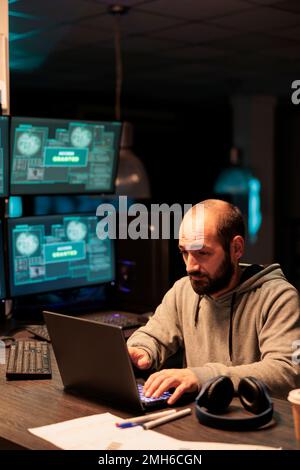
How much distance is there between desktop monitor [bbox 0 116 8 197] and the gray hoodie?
119cm

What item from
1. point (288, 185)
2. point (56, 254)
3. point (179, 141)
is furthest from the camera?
point (179, 141)

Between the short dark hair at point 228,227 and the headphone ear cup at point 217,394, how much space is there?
645mm

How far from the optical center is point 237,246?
2.56 m

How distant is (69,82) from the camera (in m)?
8.16

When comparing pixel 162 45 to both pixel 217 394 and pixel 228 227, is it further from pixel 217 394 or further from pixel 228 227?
pixel 217 394

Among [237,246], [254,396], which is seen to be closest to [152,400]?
[254,396]

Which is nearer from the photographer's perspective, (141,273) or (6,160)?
(6,160)

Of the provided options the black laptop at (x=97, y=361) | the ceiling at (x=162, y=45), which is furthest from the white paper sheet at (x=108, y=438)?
the ceiling at (x=162, y=45)

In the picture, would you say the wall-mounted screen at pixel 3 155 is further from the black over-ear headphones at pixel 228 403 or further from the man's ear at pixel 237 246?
the black over-ear headphones at pixel 228 403

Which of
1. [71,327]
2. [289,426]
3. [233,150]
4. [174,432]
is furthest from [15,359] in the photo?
[233,150]

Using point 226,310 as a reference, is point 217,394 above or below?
below

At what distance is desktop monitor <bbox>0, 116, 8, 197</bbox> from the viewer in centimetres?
348

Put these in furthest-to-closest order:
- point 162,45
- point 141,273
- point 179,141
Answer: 1. point 179,141
2. point 162,45
3. point 141,273

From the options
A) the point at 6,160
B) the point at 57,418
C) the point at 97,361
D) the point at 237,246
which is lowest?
the point at 57,418
